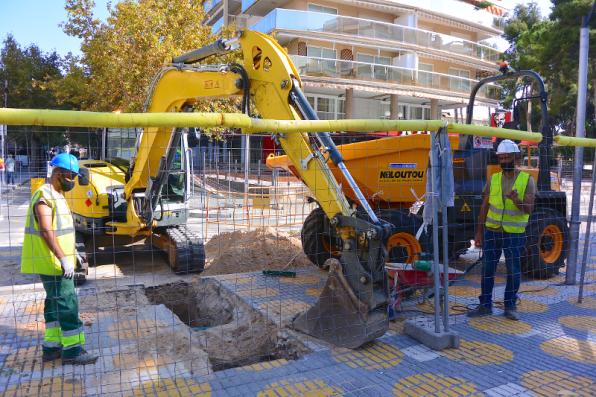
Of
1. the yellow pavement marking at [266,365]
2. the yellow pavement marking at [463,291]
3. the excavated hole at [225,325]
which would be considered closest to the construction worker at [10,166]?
the excavated hole at [225,325]

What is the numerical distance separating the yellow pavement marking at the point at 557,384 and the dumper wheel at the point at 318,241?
3.52 meters

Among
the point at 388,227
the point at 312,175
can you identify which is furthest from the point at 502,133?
the point at 312,175

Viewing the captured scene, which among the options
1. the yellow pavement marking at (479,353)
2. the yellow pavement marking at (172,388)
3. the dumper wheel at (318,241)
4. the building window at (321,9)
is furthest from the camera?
the building window at (321,9)

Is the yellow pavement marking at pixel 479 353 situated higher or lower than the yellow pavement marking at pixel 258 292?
lower

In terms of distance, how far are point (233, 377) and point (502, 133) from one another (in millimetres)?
3294

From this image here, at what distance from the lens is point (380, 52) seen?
2789cm

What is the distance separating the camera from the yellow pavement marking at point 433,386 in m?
3.45

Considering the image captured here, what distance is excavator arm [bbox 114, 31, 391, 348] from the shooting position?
4262mm

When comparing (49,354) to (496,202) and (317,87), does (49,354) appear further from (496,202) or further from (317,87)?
(317,87)

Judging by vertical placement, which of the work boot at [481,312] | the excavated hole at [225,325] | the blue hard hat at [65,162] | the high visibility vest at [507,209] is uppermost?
the blue hard hat at [65,162]

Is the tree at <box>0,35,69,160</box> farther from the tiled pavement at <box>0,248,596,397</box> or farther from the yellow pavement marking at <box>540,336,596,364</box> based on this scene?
the yellow pavement marking at <box>540,336,596,364</box>

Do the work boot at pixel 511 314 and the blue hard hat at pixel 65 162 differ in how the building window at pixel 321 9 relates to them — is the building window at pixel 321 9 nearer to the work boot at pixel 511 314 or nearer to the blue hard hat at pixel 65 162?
the work boot at pixel 511 314

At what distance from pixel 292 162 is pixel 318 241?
2.26 meters

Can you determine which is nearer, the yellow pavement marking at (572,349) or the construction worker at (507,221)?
the yellow pavement marking at (572,349)
